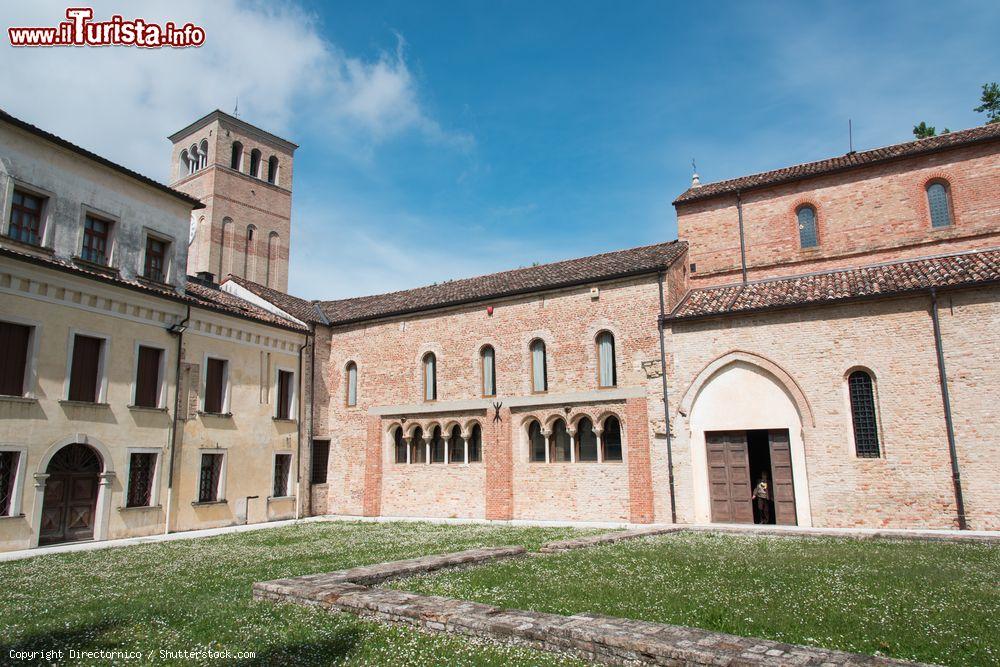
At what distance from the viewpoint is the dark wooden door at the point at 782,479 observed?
17859mm

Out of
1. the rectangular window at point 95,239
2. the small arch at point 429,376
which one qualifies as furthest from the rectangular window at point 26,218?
the small arch at point 429,376

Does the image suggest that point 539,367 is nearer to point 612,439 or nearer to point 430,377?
point 612,439

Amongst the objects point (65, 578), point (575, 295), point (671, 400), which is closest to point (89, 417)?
point (65, 578)

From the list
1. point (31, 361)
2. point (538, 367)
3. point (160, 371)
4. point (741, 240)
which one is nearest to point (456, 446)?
point (538, 367)

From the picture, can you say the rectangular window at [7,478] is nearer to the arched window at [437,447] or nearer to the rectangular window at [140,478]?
the rectangular window at [140,478]

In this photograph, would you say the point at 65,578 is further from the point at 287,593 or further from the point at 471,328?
the point at 471,328

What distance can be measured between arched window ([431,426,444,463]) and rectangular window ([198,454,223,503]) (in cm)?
710

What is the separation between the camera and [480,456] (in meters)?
22.6

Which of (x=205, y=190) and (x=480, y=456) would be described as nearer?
(x=480, y=456)

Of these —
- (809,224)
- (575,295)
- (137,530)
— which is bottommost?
(137,530)

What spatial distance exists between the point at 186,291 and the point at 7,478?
25.8 ft

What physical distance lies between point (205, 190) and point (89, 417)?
2890cm

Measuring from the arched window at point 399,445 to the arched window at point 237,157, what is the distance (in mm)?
28614

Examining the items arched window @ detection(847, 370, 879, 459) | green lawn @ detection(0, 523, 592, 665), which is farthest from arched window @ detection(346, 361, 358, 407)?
arched window @ detection(847, 370, 879, 459)
